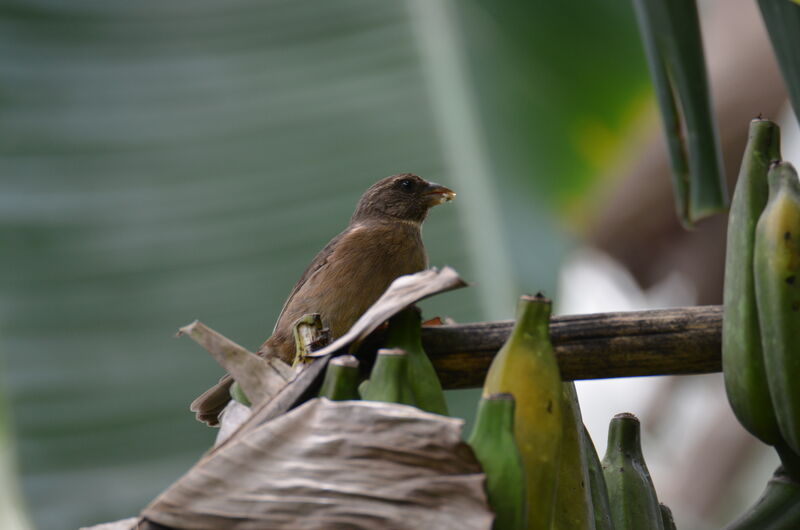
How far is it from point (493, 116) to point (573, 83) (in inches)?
16.2

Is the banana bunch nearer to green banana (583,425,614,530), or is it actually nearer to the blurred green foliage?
green banana (583,425,614,530)

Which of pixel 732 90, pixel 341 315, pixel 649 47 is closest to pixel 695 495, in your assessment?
pixel 732 90

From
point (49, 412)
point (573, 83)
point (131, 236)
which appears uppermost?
point (573, 83)

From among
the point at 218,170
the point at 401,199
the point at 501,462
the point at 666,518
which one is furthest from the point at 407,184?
the point at 501,462

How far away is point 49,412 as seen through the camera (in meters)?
2.73

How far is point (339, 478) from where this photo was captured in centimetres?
99

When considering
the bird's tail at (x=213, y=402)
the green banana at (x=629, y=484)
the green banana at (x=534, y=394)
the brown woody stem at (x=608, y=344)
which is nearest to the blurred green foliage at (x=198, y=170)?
the bird's tail at (x=213, y=402)

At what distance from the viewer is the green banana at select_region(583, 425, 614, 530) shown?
1.32m

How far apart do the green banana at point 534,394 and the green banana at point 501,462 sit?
0.05 meters

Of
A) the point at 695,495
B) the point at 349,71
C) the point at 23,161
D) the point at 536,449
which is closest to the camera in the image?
the point at 536,449

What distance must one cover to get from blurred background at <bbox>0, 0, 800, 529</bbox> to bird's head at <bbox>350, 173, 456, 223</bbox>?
6 centimetres

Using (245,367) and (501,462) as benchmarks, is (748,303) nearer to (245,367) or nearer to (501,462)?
(501,462)

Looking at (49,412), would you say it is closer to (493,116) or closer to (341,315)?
(341,315)

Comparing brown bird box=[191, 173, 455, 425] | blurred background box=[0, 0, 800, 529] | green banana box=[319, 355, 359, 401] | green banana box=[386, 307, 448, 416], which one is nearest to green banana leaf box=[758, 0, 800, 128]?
green banana box=[386, 307, 448, 416]
